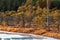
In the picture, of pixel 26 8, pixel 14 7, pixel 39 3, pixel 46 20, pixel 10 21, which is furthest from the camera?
pixel 14 7

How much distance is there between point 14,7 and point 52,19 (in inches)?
752

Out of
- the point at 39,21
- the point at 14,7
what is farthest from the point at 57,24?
the point at 14,7

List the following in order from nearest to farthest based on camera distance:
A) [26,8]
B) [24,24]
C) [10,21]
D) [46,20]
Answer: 1. [46,20]
2. [24,24]
3. [10,21]
4. [26,8]

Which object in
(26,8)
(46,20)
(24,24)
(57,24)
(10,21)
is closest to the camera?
(57,24)

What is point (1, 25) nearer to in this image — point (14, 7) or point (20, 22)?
point (20, 22)

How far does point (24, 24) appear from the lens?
2772 centimetres

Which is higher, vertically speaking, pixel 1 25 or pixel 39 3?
pixel 39 3

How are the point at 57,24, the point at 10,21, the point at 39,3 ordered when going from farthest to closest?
1. the point at 39,3
2. the point at 10,21
3. the point at 57,24

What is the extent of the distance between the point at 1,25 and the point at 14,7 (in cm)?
1257

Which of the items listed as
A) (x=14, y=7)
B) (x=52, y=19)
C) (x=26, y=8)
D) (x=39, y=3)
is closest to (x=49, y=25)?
(x=52, y=19)

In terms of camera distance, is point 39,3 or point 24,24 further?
point 39,3

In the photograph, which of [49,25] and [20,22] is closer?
[49,25]

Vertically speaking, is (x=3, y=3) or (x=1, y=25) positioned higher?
(x=3, y=3)

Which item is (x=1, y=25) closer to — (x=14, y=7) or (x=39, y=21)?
(x=39, y=21)
